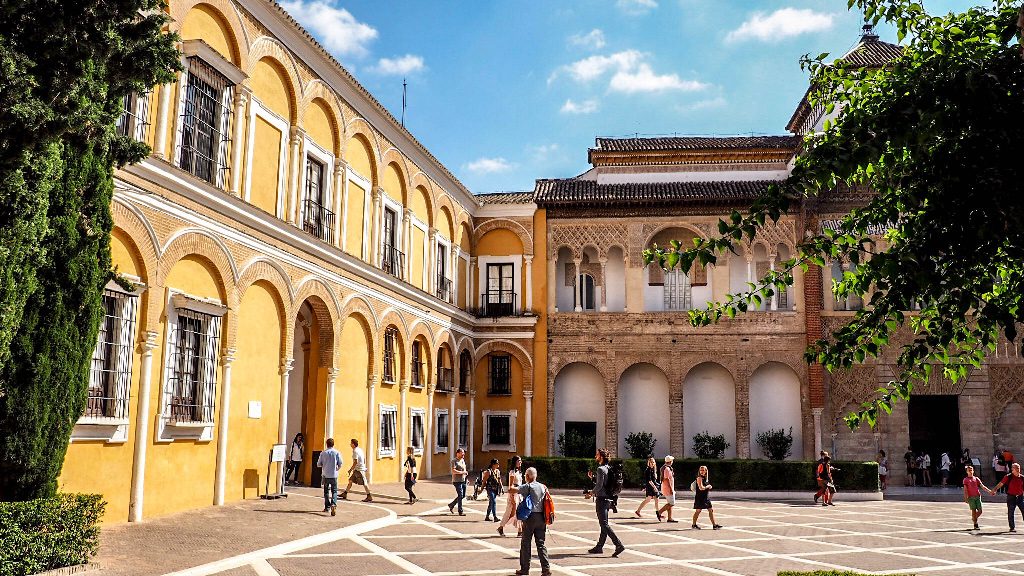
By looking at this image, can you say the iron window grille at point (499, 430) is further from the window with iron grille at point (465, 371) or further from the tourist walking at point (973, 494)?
the tourist walking at point (973, 494)

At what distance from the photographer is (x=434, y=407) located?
91.5ft

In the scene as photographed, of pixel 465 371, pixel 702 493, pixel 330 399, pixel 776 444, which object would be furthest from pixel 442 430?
pixel 702 493

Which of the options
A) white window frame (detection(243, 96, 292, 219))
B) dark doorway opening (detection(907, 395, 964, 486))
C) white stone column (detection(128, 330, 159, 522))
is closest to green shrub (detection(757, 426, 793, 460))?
dark doorway opening (detection(907, 395, 964, 486))

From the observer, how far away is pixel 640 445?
98.1ft

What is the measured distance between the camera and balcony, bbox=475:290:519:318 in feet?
105

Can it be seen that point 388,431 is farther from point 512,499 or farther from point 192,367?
point 512,499

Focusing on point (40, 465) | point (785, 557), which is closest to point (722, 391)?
point (785, 557)

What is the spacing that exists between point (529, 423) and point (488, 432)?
5.52 ft

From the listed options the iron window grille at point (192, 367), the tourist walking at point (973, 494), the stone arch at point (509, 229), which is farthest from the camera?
the stone arch at point (509, 229)

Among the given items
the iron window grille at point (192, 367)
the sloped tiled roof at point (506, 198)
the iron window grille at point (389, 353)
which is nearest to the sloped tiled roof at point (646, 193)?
the sloped tiled roof at point (506, 198)

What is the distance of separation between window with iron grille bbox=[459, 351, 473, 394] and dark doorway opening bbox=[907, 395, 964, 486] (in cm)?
1660

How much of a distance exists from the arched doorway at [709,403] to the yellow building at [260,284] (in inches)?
339

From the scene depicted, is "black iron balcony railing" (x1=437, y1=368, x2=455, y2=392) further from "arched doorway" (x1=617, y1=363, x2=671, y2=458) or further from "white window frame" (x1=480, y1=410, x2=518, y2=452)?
"arched doorway" (x1=617, y1=363, x2=671, y2=458)

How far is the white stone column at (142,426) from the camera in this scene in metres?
13.2
